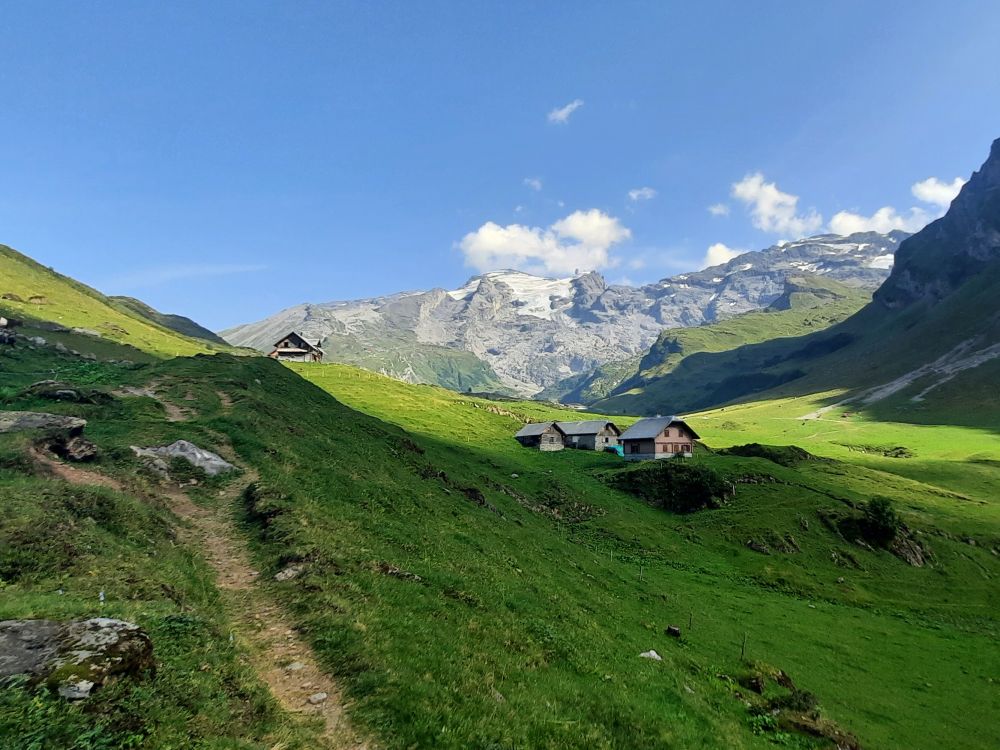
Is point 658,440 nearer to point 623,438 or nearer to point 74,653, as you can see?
point 623,438

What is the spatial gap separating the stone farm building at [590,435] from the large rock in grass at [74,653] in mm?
101955

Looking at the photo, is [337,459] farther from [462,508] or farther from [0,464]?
[0,464]

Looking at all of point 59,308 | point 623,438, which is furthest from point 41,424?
point 59,308

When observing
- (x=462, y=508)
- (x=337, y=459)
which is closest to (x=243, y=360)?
(x=337, y=459)

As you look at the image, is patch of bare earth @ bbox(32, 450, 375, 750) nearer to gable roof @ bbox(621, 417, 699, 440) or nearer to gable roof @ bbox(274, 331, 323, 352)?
gable roof @ bbox(621, 417, 699, 440)

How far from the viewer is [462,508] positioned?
4009cm

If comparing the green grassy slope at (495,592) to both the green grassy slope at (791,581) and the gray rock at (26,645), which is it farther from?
the gray rock at (26,645)

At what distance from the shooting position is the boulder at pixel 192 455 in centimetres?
→ 2839

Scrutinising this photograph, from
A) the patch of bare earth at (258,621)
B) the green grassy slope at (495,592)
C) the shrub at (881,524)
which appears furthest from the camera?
the shrub at (881,524)

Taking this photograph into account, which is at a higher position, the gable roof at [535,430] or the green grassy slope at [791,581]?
the gable roof at [535,430]

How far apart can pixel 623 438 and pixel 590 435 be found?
9.05 m

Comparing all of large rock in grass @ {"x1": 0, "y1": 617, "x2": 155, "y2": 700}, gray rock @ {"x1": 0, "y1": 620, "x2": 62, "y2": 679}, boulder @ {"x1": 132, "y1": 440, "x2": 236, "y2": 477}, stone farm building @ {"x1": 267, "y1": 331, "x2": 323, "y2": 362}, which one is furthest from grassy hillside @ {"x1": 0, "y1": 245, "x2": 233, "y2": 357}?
large rock in grass @ {"x1": 0, "y1": 617, "x2": 155, "y2": 700}

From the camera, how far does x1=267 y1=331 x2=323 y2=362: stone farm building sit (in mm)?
143000

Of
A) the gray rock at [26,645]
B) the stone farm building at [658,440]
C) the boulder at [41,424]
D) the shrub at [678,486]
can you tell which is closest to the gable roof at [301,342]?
the stone farm building at [658,440]
